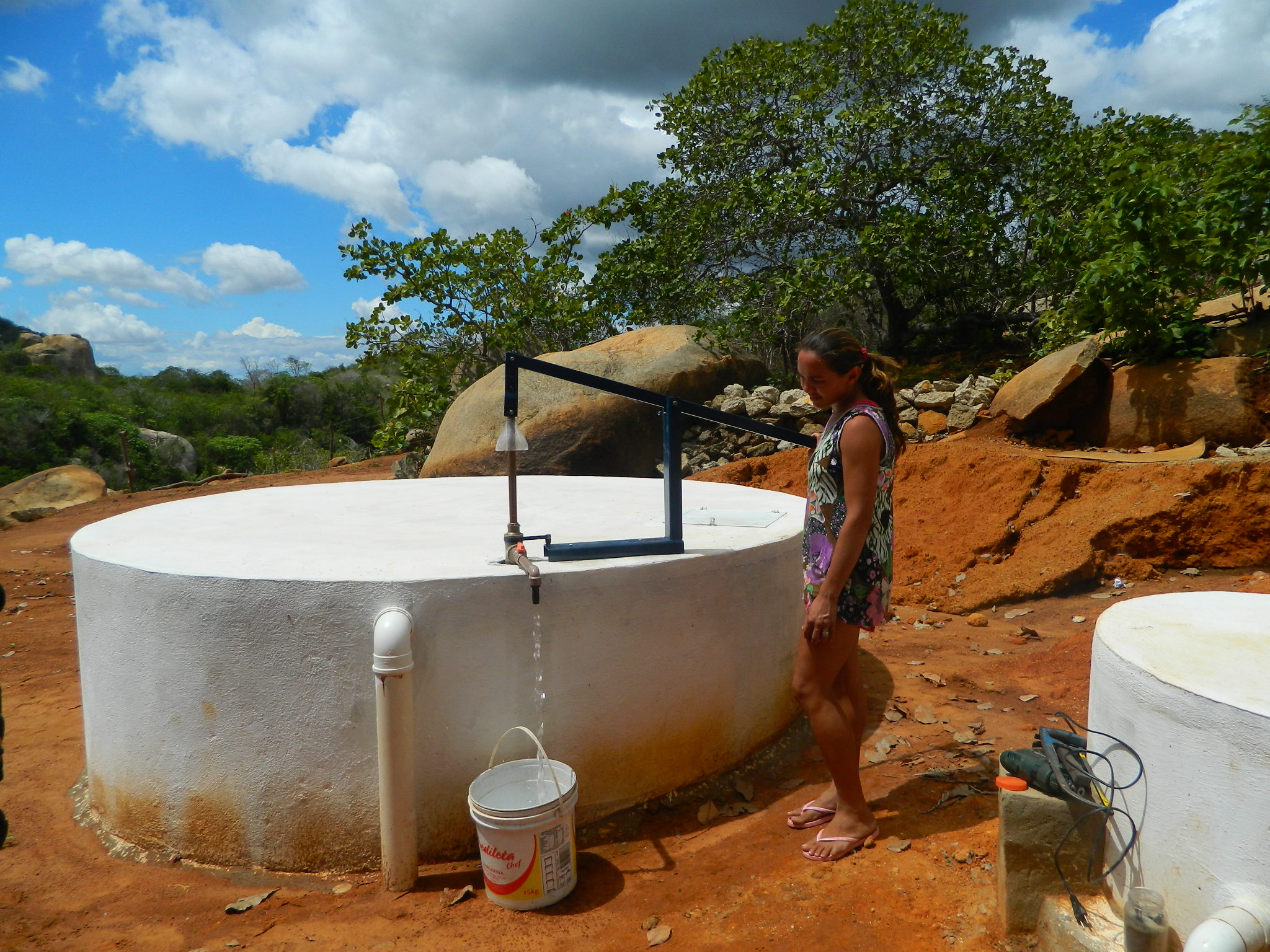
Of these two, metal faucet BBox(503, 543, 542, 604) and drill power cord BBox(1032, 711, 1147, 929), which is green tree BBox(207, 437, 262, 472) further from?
drill power cord BBox(1032, 711, 1147, 929)

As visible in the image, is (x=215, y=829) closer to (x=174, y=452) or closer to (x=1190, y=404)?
(x=1190, y=404)

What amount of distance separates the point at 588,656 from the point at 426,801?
2.38ft

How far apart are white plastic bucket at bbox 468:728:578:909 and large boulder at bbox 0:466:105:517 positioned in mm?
12307

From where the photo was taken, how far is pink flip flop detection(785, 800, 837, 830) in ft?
9.80

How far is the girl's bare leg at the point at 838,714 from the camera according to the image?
2.69 metres

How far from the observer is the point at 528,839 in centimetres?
256

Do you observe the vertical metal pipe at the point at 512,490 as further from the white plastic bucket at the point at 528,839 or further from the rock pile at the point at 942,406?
the rock pile at the point at 942,406

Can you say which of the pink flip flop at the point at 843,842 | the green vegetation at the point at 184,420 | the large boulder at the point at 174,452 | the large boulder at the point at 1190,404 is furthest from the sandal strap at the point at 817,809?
the large boulder at the point at 174,452

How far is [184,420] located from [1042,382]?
25218mm

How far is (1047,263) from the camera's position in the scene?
10.0 m

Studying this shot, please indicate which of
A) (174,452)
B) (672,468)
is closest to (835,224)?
(672,468)

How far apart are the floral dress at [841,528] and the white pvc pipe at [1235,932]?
1.13m

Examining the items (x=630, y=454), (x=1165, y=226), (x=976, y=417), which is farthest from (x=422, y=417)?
(x=1165, y=226)

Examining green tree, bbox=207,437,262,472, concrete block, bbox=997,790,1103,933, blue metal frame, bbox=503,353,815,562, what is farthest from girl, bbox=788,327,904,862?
green tree, bbox=207,437,262,472
